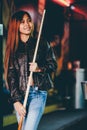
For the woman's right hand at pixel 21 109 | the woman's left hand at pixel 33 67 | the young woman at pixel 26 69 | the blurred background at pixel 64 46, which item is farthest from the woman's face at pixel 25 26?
the blurred background at pixel 64 46

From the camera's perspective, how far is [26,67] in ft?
15.1

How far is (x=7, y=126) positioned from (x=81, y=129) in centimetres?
166

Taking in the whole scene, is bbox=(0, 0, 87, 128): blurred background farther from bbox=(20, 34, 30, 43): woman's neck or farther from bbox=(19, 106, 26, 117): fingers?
bbox=(19, 106, 26, 117): fingers

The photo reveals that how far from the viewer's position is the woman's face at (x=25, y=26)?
4.76m

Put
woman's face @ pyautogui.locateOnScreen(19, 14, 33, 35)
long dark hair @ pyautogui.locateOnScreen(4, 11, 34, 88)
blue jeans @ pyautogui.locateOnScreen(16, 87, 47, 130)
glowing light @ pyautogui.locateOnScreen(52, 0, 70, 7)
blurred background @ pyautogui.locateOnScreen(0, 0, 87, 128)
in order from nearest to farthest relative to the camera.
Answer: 1. blue jeans @ pyautogui.locateOnScreen(16, 87, 47, 130)
2. long dark hair @ pyautogui.locateOnScreen(4, 11, 34, 88)
3. woman's face @ pyautogui.locateOnScreen(19, 14, 33, 35)
4. blurred background @ pyautogui.locateOnScreen(0, 0, 87, 128)
5. glowing light @ pyautogui.locateOnScreen(52, 0, 70, 7)

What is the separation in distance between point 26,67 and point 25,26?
1.72 ft

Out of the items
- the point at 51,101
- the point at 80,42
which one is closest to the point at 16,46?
the point at 51,101

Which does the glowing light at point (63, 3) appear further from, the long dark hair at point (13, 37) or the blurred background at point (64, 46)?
the long dark hair at point (13, 37)

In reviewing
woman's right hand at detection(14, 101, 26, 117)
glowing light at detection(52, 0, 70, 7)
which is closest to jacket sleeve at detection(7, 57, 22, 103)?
woman's right hand at detection(14, 101, 26, 117)

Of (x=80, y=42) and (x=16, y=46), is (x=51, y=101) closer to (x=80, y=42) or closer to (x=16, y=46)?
(x=80, y=42)

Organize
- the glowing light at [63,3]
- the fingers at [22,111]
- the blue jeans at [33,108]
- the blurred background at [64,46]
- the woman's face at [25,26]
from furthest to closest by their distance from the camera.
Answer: the glowing light at [63,3]
the blurred background at [64,46]
the woman's face at [25,26]
the blue jeans at [33,108]
the fingers at [22,111]

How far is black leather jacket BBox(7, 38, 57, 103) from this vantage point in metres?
4.46

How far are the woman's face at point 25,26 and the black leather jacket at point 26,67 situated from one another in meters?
0.11

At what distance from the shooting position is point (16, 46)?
4.66 meters
